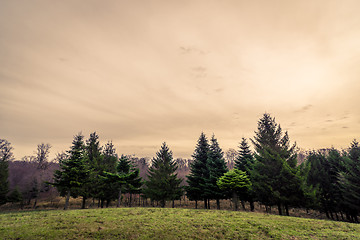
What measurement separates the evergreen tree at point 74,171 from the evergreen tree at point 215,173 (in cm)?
2243

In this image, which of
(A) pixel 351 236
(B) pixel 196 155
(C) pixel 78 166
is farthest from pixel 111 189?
(A) pixel 351 236

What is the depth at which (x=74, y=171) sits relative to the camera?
86.4 feet

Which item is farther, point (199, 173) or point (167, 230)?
point (199, 173)

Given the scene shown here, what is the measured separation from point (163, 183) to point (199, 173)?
25.5ft

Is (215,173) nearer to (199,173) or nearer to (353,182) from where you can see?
(199,173)

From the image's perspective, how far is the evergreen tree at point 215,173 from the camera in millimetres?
29328

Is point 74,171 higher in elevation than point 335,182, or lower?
higher

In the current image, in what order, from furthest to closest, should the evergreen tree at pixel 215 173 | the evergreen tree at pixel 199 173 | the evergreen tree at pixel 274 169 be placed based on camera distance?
1. the evergreen tree at pixel 199 173
2. the evergreen tree at pixel 215 173
3. the evergreen tree at pixel 274 169

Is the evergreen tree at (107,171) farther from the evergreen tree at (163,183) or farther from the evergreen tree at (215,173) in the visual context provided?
the evergreen tree at (215,173)

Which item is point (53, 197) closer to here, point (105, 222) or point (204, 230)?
point (105, 222)

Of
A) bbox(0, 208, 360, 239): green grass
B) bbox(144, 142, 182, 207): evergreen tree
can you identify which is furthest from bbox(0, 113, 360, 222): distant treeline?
bbox(0, 208, 360, 239): green grass

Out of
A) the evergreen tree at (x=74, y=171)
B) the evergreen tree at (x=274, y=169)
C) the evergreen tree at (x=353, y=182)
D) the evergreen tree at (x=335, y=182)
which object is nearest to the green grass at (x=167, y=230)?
the evergreen tree at (x=274, y=169)

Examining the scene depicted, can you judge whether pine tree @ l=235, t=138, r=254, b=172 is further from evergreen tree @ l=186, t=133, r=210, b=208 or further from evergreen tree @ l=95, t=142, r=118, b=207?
evergreen tree @ l=95, t=142, r=118, b=207

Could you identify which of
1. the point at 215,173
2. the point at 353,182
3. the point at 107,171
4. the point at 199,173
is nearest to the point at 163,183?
the point at 199,173
